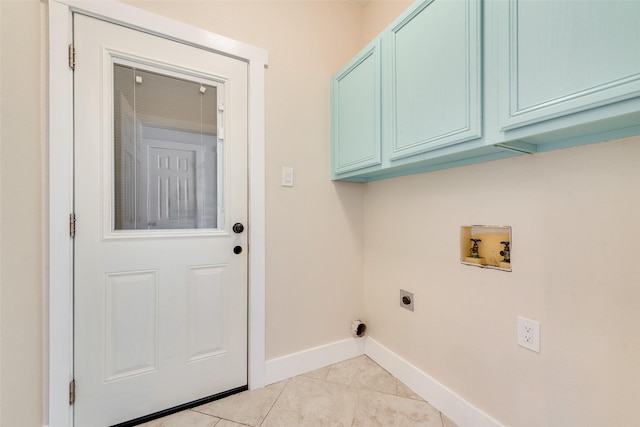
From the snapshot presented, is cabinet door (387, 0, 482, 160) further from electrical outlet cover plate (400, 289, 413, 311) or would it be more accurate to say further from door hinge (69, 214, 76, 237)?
door hinge (69, 214, 76, 237)

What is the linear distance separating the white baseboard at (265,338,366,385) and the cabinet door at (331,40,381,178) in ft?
3.92

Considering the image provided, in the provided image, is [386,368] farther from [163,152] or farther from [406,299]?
[163,152]

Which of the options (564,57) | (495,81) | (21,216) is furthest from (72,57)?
(564,57)

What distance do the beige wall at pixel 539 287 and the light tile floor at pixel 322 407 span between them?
224 millimetres

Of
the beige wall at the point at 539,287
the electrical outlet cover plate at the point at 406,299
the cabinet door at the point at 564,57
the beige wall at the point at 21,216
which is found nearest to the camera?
the cabinet door at the point at 564,57

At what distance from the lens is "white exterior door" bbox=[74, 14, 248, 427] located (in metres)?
1.27

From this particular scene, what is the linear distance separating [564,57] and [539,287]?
2.62 feet

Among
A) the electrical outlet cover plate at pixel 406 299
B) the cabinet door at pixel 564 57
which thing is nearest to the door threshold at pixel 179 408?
the electrical outlet cover plate at pixel 406 299

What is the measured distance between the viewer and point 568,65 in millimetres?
780

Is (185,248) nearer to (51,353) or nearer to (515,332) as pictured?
(51,353)

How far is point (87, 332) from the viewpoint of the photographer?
49.6 inches

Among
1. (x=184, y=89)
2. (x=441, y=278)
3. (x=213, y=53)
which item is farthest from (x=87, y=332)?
(x=441, y=278)

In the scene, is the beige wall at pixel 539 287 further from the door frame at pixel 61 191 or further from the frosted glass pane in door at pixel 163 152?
the door frame at pixel 61 191

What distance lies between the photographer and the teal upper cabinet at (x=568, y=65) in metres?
0.69
